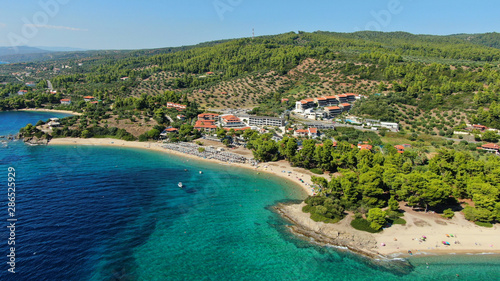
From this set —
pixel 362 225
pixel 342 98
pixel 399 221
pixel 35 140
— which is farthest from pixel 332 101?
pixel 35 140

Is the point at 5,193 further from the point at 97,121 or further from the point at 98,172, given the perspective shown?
the point at 97,121

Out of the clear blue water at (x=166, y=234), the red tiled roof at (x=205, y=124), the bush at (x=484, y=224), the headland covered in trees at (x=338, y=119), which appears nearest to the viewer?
the clear blue water at (x=166, y=234)

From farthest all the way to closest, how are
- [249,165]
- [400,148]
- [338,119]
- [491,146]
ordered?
[338,119], [400,148], [491,146], [249,165]

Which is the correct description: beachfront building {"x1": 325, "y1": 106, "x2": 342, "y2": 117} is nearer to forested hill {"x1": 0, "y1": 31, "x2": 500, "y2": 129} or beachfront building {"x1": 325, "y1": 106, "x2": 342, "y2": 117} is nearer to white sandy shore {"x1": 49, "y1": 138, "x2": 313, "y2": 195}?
forested hill {"x1": 0, "y1": 31, "x2": 500, "y2": 129}

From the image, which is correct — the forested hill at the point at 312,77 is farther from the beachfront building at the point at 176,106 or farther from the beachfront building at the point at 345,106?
the beachfront building at the point at 176,106

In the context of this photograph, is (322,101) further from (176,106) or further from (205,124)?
(176,106)

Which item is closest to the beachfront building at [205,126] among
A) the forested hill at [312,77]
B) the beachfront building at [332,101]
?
the forested hill at [312,77]
